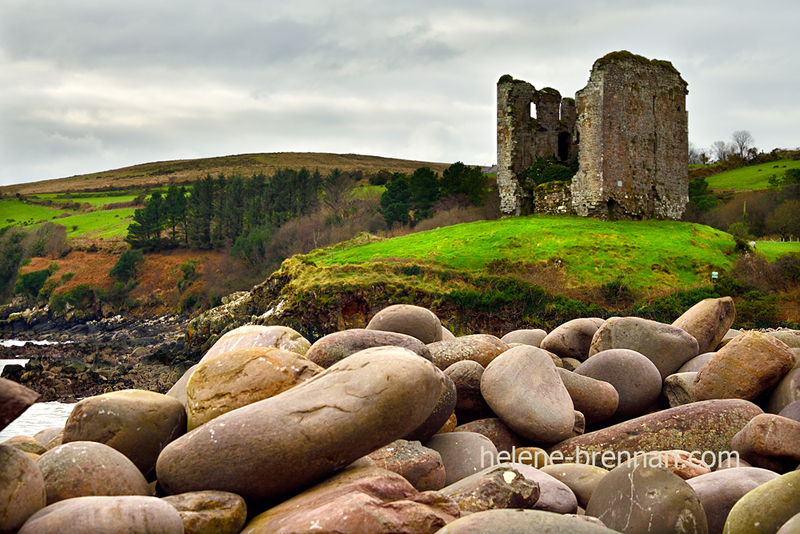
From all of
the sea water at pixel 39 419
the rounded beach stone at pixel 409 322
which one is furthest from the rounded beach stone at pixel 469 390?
the sea water at pixel 39 419

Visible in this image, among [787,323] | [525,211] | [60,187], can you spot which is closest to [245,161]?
[60,187]

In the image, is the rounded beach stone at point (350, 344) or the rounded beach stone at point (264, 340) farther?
the rounded beach stone at point (264, 340)

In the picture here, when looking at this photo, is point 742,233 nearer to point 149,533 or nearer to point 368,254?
point 368,254

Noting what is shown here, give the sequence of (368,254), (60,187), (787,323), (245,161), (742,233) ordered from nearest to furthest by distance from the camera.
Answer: (787,323) → (368,254) → (742,233) → (60,187) → (245,161)

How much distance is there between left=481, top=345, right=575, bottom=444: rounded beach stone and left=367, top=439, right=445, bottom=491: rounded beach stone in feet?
5.20

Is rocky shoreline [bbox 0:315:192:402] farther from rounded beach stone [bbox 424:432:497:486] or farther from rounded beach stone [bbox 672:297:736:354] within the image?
rounded beach stone [bbox 672:297:736:354]

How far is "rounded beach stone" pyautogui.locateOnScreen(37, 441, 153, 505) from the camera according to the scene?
3.77m

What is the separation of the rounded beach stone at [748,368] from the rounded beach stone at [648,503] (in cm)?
335

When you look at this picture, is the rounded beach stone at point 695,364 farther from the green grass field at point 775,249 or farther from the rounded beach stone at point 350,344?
the green grass field at point 775,249

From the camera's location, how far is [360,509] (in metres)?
3.50

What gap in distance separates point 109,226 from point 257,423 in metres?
100

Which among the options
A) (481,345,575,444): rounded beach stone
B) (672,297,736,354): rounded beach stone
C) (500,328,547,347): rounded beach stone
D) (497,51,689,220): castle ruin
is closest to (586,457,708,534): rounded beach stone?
(481,345,575,444): rounded beach stone

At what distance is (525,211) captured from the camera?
36781 mm

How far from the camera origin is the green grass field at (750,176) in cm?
5910
